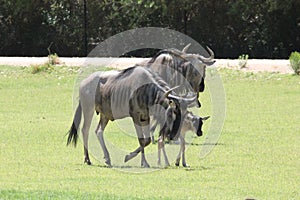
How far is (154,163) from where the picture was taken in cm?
1423

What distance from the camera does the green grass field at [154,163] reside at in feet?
38.5

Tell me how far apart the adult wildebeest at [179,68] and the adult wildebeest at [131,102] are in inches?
37.2

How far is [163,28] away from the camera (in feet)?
110

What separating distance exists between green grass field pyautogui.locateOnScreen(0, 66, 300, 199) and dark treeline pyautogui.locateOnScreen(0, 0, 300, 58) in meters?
8.46

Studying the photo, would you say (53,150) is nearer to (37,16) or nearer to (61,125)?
(61,125)

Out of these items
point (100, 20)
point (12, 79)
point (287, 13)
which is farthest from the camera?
point (100, 20)

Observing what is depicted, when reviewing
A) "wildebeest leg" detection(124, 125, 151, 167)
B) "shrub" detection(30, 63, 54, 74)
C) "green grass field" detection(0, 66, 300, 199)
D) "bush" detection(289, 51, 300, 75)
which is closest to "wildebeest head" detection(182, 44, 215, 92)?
"green grass field" detection(0, 66, 300, 199)

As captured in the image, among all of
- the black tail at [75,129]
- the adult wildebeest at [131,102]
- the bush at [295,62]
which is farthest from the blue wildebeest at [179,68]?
the bush at [295,62]

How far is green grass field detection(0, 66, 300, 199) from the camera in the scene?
38.5 ft

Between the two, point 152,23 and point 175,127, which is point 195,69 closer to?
point 175,127

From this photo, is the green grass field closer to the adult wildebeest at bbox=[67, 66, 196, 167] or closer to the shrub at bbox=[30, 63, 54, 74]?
the adult wildebeest at bbox=[67, 66, 196, 167]

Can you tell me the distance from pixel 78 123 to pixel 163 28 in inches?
739

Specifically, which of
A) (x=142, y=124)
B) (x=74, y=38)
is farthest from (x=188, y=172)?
(x=74, y=38)

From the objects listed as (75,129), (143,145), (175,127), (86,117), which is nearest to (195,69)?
(86,117)
